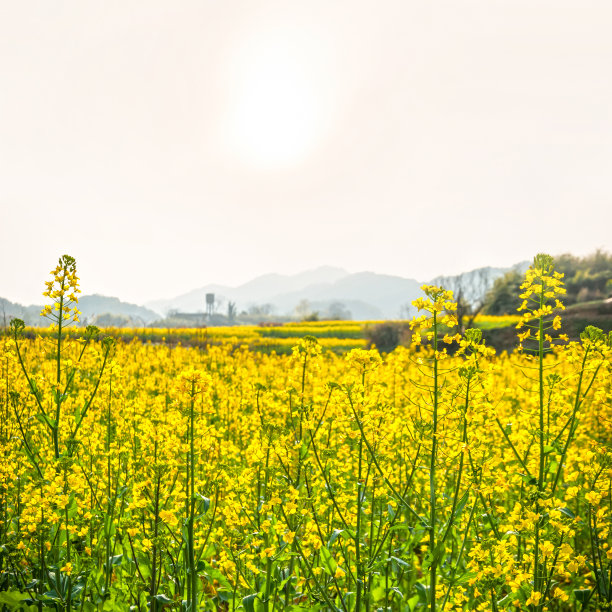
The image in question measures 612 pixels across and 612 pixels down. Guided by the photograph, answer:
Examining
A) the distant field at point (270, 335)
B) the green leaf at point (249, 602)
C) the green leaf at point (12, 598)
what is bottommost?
the green leaf at point (12, 598)

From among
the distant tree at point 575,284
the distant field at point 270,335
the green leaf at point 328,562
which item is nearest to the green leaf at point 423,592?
the green leaf at point 328,562

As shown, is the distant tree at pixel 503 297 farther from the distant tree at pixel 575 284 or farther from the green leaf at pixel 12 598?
the green leaf at pixel 12 598

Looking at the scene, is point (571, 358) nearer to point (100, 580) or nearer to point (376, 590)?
point (376, 590)

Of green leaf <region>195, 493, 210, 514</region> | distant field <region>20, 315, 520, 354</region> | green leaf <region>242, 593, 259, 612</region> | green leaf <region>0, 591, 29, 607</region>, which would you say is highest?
distant field <region>20, 315, 520, 354</region>

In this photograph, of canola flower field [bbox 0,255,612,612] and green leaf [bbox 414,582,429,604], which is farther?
green leaf [bbox 414,582,429,604]

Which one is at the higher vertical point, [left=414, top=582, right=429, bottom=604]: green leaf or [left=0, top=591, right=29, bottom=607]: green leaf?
[left=414, top=582, right=429, bottom=604]: green leaf

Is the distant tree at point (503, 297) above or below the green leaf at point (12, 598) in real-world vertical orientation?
above

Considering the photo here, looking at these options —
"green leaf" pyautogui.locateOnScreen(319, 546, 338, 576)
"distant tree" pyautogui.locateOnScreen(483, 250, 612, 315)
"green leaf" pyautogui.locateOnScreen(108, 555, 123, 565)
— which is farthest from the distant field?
"green leaf" pyautogui.locateOnScreen(319, 546, 338, 576)

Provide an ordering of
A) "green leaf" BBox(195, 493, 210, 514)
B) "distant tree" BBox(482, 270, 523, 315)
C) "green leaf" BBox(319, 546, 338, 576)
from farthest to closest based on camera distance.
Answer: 1. "distant tree" BBox(482, 270, 523, 315)
2. "green leaf" BBox(319, 546, 338, 576)
3. "green leaf" BBox(195, 493, 210, 514)

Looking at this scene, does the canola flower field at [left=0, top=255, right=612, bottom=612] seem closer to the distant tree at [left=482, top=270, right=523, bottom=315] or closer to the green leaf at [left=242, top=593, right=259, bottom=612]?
the green leaf at [left=242, top=593, right=259, bottom=612]

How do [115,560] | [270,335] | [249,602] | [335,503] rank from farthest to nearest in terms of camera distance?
[270,335]
[115,560]
[249,602]
[335,503]

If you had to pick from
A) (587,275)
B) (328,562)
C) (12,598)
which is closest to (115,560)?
(12,598)

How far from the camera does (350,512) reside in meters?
3.62

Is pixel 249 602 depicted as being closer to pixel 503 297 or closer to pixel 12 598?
pixel 12 598
